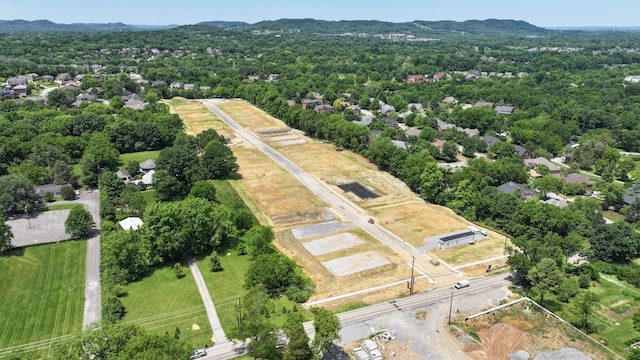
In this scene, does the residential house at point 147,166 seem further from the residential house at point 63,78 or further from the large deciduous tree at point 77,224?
the residential house at point 63,78

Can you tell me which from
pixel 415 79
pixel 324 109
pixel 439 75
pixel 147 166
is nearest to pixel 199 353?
pixel 147 166

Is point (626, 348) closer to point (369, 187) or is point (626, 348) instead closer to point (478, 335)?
point (478, 335)

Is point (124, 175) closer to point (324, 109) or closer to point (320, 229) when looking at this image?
point (320, 229)

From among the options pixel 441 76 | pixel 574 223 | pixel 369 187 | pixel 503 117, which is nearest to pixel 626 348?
pixel 574 223

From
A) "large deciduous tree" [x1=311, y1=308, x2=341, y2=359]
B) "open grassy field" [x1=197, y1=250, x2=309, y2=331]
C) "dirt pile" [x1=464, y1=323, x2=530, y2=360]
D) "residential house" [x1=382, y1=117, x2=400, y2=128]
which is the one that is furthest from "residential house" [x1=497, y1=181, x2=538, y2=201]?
"residential house" [x1=382, y1=117, x2=400, y2=128]

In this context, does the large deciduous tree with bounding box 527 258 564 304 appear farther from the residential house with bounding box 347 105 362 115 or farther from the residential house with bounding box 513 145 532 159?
the residential house with bounding box 347 105 362 115

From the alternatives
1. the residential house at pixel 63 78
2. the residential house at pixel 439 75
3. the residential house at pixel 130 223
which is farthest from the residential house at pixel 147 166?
the residential house at pixel 439 75

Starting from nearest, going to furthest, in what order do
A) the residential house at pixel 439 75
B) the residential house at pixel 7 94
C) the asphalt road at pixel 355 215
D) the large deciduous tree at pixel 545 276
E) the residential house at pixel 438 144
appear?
the large deciduous tree at pixel 545 276
the asphalt road at pixel 355 215
the residential house at pixel 438 144
the residential house at pixel 7 94
the residential house at pixel 439 75
